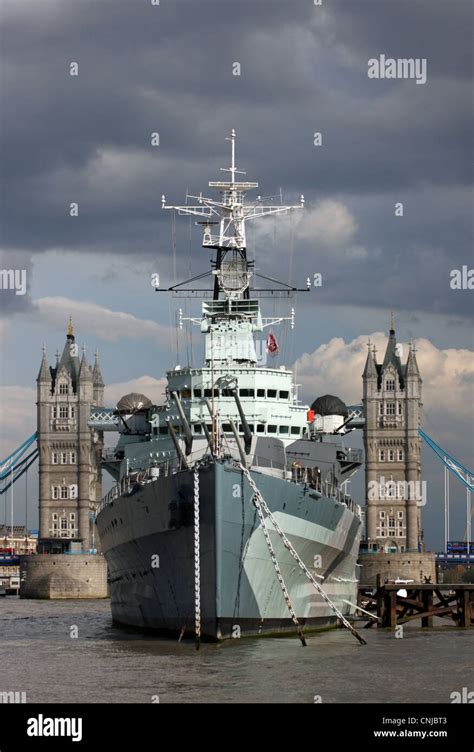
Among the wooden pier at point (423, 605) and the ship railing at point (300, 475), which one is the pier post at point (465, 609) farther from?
the ship railing at point (300, 475)

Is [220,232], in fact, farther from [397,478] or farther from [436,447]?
[436,447]

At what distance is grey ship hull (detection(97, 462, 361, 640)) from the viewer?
4000 cm

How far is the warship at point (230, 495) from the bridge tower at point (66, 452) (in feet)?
336

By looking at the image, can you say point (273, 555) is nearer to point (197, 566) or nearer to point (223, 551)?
point (223, 551)

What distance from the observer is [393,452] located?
157750mm

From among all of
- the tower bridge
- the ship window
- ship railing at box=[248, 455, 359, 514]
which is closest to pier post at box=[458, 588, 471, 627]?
ship railing at box=[248, 455, 359, 514]

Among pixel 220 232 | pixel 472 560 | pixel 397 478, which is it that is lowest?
pixel 472 560

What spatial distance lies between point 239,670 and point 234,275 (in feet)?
82.5

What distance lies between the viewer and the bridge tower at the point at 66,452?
15838cm

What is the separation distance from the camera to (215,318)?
55.1 metres
